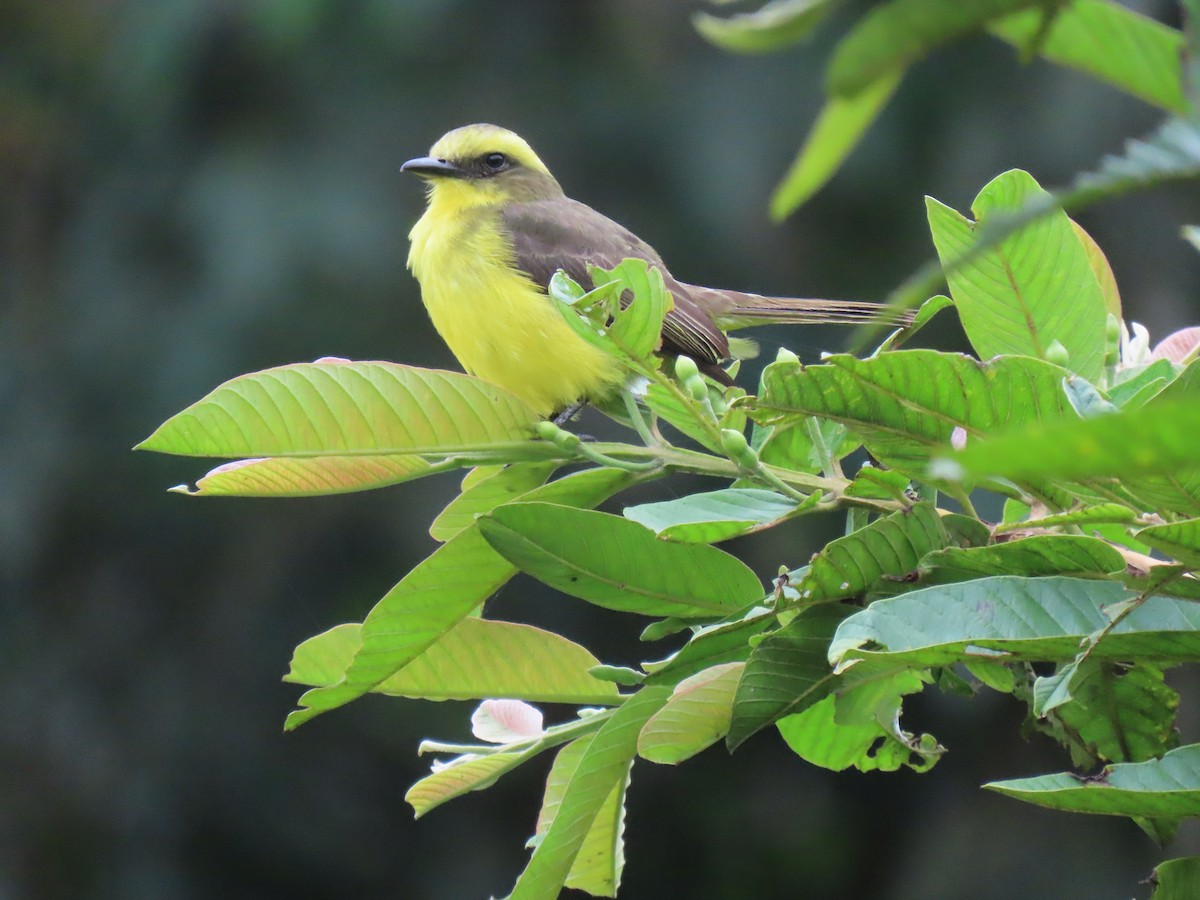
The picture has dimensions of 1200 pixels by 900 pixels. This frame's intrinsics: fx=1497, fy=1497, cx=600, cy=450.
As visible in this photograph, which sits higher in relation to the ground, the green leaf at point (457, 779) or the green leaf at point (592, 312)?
the green leaf at point (592, 312)

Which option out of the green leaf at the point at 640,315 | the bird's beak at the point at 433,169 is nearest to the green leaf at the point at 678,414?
the green leaf at the point at 640,315

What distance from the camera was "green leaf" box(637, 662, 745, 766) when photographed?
1.24m

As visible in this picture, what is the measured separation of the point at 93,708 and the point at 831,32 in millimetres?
5797

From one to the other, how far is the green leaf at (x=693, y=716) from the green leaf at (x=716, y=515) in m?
0.12

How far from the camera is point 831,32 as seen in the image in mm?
7883

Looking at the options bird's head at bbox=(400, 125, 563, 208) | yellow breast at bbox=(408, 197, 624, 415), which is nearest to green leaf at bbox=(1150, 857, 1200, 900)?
yellow breast at bbox=(408, 197, 624, 415)

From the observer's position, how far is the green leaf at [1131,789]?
103cm

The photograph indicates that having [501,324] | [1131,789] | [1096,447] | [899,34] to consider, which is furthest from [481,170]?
[1096,447]

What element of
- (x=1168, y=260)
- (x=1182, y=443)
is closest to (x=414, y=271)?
(x=1182, y=443)

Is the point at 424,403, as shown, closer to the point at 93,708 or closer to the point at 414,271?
the point at 414,271

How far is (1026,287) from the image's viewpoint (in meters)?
1.42

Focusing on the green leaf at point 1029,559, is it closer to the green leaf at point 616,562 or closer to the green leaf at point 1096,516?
the green leaf at point 1096,516

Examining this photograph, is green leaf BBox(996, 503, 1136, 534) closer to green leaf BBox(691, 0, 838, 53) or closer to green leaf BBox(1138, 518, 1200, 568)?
green leaf BBox(1138, 518, 1200, 568)

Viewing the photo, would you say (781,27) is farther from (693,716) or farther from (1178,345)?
(1178,345)
